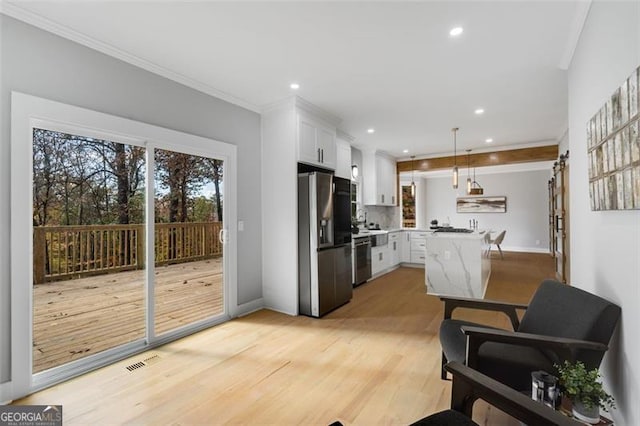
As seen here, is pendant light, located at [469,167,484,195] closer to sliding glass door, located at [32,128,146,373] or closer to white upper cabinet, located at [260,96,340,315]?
white upper cabinet, located at [260,96,340,315]

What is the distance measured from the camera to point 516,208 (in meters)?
9.55

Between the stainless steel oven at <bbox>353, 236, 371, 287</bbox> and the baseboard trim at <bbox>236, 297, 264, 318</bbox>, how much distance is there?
69.2 inches

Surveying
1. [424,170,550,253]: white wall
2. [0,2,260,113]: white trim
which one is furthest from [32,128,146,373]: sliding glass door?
[424,170,550,253]: white wall

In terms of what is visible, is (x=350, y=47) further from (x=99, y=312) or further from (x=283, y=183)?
(x=99, y=312)

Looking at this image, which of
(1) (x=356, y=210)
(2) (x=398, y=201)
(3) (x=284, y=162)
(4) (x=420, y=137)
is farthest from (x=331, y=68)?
(2) (x=398, y=201)

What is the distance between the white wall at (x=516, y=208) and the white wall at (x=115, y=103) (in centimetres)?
856

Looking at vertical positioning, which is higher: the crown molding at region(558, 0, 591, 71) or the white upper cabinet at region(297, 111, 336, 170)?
the crown molding at region(558, 0, 591, 71)

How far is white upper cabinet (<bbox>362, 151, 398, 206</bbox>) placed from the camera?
6.35 meters

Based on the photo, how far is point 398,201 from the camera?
24.5ft

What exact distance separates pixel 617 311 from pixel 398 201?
610 cm

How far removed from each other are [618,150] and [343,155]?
406 cm

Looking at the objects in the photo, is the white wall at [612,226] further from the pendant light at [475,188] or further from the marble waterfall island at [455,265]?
the pendant light at [475,188]

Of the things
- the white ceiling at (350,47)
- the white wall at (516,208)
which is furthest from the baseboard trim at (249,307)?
the white wall at (516,208)

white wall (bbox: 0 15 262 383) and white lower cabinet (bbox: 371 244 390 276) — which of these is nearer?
white wall (bbox: 0 15 262 383)
